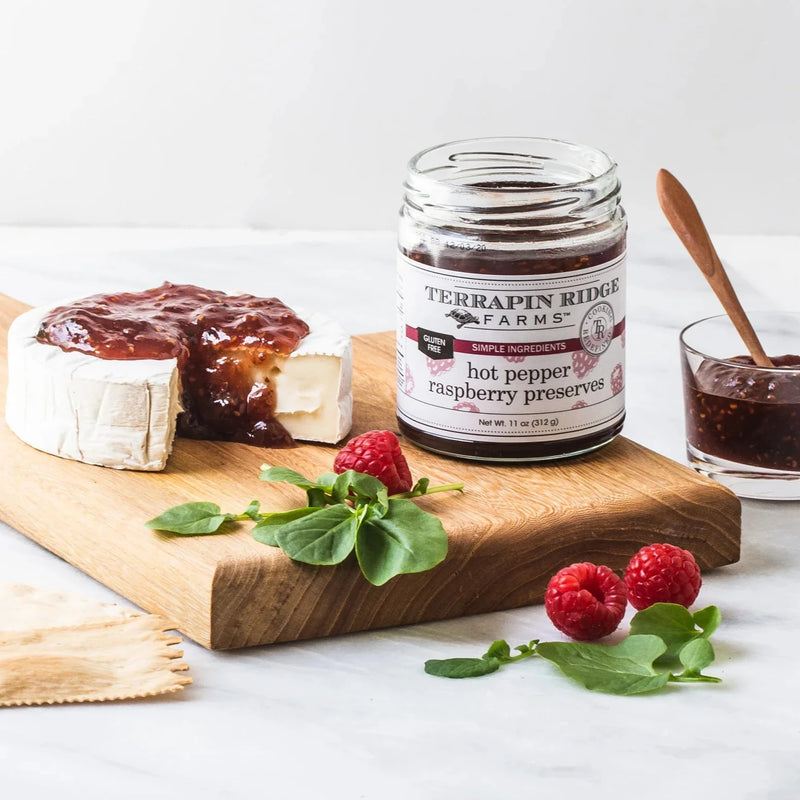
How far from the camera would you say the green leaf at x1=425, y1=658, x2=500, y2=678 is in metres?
Answer: 1.61

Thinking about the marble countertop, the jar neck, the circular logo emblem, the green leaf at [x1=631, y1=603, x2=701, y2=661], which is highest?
the jar neck

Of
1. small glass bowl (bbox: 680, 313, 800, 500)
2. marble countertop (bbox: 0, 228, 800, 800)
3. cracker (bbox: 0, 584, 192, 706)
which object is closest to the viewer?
marble countertop (bbox: 0, 228, 800, 800)

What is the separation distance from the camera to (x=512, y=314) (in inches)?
74.6

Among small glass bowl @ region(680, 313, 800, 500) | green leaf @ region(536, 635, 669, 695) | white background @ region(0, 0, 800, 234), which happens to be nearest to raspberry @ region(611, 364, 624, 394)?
small glass bowl @ region(680, 313, 800, 500)

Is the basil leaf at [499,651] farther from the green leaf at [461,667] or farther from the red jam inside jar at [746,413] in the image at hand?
the red jam inside jar at [746,413]

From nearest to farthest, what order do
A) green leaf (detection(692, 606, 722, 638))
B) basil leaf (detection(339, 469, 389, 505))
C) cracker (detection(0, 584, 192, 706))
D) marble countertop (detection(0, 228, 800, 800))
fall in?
marble countertop (detection(0, 228, 800, 800)) → cracker (detection(0, 584, 192, 706)) → green leaf (detection(692, 606, 722, 638)) → basil leaf (detection(339, 469, 389, 505))

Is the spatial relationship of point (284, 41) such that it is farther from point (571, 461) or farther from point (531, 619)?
point (531, 619)

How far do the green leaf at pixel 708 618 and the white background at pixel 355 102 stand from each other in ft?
6.94

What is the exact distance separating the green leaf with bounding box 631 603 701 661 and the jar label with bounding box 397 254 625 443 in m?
0.38

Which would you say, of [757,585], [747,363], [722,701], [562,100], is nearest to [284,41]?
[562,100]

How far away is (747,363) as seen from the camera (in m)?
2.14

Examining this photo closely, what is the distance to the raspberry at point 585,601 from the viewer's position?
5.39ft

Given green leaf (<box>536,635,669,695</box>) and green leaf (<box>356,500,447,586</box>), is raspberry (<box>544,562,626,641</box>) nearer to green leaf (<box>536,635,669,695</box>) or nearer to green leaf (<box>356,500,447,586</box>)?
green leaf (<box>536,635,669,695</box>)

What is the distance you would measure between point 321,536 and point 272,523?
78 mm
